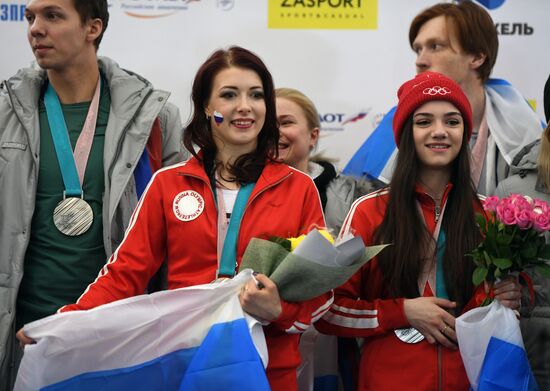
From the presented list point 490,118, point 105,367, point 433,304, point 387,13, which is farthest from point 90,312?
point 387,13

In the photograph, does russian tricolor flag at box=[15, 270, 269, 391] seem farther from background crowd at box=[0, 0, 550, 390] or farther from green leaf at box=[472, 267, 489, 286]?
green leaf at box=[472, 267, 489, 286]

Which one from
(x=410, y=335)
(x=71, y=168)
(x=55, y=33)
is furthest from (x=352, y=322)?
(x=55, y=33)

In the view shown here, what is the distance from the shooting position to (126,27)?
485 centimetres

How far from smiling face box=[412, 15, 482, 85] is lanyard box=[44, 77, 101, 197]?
5.50 ft

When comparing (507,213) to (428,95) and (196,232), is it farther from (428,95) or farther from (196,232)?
(196,232)

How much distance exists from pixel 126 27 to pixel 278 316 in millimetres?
2483

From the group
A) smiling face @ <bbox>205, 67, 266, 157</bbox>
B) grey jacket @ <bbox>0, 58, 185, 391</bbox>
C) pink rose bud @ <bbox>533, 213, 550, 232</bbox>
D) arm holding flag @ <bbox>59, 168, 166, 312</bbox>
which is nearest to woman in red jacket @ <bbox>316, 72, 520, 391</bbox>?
pink rose bud @ <bbox>533, 213, 550, 232</bbox>

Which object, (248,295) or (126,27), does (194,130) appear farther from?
(126,27)

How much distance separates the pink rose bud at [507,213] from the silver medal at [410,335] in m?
0.50

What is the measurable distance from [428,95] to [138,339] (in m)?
1.39

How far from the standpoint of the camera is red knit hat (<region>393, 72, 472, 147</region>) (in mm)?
3389

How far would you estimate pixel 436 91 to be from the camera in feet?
11.1

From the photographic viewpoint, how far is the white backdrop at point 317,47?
190 inches

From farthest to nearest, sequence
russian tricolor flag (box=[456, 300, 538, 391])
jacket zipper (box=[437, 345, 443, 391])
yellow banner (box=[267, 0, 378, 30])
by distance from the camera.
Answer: yellow banner (box=[267, 0, 378, 30]) → jacket zipper (box=[437, 345, 443, 391]) → russian tricolor flag (box=[456, 300, 538, 391])
